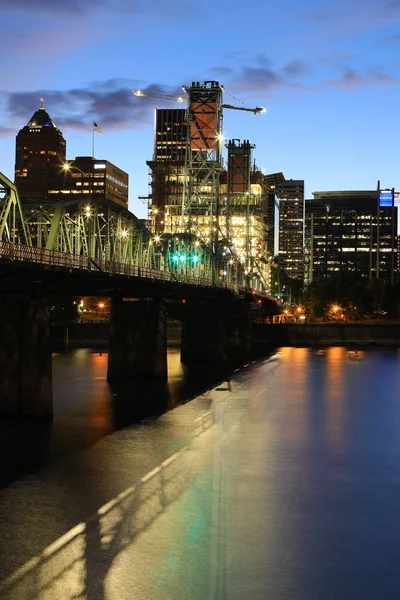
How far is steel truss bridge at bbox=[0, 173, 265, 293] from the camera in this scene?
50281 millimetres

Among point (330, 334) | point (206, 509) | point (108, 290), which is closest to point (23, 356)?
point (206, 509)

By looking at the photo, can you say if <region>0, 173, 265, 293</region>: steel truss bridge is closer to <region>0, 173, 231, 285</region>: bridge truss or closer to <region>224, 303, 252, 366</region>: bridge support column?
<region>0, 173, 231, 285</region>: bridge truss

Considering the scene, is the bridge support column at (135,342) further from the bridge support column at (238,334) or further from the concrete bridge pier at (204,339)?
the bridge support column at (238,334)

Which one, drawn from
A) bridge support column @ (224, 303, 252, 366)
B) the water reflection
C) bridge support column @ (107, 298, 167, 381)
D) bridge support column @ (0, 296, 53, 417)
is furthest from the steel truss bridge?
bridge support column @ (224, 303, 252, 366)

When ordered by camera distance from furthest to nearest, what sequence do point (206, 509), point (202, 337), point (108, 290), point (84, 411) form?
point (202, 337), point (108, 290), point (84, 411), point (206, 509)

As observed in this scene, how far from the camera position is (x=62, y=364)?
346 feet

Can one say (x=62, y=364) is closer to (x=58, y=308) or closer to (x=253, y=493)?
(x=58, y=308)

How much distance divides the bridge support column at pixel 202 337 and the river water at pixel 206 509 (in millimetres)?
50874

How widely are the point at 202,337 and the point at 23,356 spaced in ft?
210

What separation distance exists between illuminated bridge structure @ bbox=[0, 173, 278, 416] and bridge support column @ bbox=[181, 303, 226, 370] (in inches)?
5.6

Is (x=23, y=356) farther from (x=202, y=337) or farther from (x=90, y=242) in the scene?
(x=202, y=337)

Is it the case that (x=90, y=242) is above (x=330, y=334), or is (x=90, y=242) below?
above

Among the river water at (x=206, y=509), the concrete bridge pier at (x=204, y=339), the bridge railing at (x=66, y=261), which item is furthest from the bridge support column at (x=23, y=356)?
the concrete bridge pier at (x=204, y=339)

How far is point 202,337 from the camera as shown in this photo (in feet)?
364
